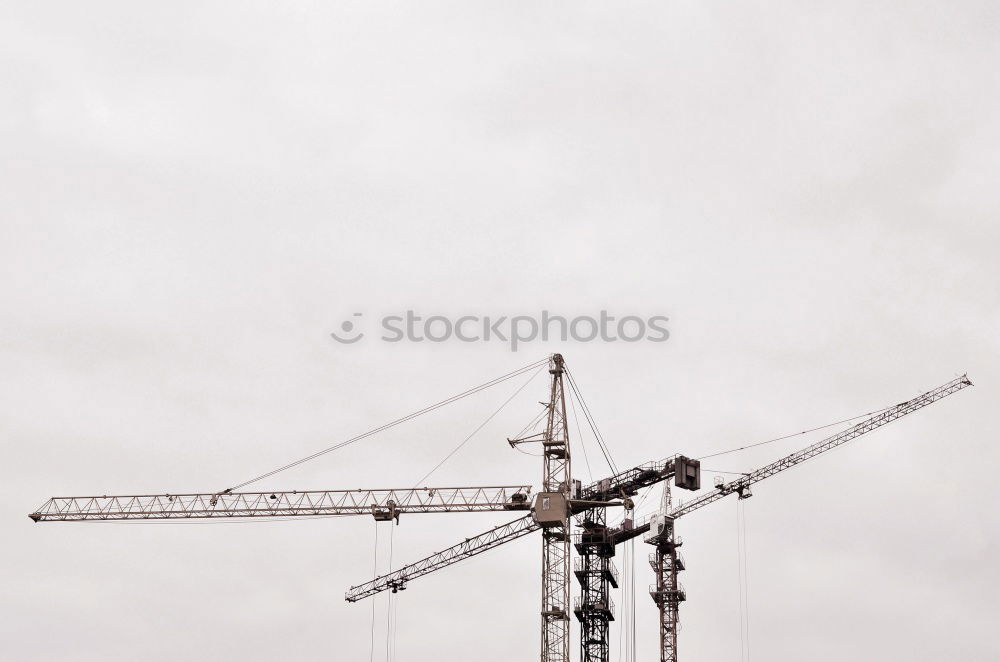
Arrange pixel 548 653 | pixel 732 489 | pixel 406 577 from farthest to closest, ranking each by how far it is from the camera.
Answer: pixel 732 489
pixel 406 577
pixel 548 653

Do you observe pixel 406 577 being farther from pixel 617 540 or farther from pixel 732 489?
pixel 732 489

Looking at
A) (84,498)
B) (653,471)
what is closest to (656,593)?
(653,471)

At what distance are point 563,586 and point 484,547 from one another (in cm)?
1127

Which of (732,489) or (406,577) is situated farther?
(732,489)

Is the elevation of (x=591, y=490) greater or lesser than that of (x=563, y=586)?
greater

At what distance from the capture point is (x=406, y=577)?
161 metres

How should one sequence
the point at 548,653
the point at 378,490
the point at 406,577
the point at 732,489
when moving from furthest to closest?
the point at 732,489
the point at 406,577
the point at 378,490
the point at 548,653

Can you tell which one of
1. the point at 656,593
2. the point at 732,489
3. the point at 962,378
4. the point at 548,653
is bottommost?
the point at 548,653

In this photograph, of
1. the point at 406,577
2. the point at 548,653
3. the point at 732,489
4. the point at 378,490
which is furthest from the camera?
the point at 732,489

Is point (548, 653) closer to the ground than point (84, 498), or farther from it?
closer to the ground

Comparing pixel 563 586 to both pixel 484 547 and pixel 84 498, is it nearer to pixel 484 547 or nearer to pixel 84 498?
pixel 484 547

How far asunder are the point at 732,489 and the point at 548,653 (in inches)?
1891

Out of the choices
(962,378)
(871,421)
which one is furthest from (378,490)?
(962,378)

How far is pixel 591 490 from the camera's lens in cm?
14725
